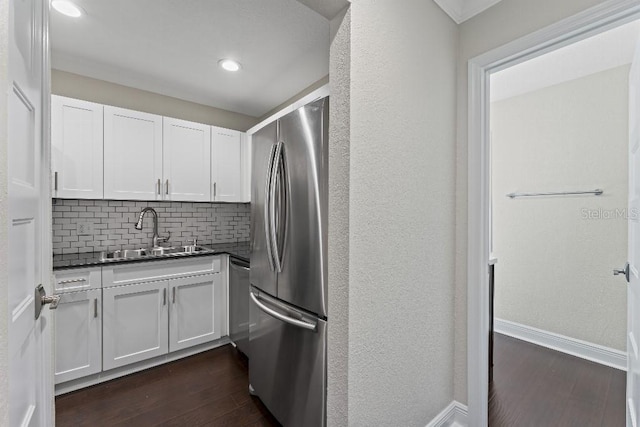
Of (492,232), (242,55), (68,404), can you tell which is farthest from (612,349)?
(68,404)

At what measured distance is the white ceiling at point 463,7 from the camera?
1569 millimetres

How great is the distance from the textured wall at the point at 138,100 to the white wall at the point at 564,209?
312 cm

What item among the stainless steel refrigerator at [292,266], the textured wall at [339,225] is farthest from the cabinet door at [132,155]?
the textured wall at [339,225]

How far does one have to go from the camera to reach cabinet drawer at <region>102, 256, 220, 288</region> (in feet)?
7.16

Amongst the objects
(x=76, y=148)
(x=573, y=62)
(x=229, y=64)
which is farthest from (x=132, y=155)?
(x=573, y=62)

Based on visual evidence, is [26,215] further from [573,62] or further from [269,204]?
[573,62]

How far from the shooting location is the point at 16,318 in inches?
26.3

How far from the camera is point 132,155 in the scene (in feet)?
8.20

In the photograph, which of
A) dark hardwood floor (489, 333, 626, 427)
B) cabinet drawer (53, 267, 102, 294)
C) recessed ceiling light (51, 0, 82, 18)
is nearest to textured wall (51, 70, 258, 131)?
recessed ceiling light (51, 0, 82, 18)

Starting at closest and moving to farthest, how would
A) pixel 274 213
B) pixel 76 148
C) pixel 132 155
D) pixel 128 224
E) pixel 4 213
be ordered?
pixel 4 213, pixel 274 213, pixel 76 148, pixel 132 155, pixel 128 224

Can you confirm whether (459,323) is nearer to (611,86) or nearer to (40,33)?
(40,33)

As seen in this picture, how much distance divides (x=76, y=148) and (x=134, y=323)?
1.49m

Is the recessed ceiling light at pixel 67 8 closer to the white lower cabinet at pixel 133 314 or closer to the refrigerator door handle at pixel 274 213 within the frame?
the refrigerator door handle at pixel 274 213

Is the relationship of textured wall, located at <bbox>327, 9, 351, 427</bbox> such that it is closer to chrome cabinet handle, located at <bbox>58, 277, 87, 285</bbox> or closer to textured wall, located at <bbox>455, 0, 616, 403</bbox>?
textured wall, located at <bbox>455, 0, 616, 403</bbox>
